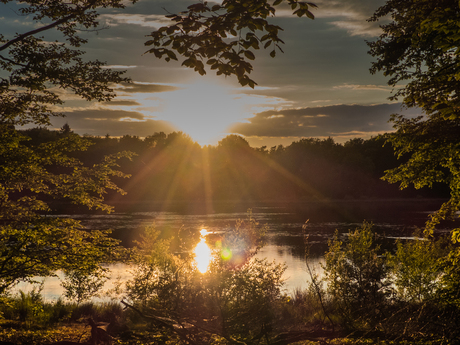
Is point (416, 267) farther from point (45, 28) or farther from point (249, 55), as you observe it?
point (45, 28)

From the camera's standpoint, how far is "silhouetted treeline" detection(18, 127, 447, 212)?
94.8m

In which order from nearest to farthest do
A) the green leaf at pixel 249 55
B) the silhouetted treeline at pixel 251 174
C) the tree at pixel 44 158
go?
the green leaf at pixel 249 55
the tree at pixel 44 158
the silhouetted treeline at pixel 251 174

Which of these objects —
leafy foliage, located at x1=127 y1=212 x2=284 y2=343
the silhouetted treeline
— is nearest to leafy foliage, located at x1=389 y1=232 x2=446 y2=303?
leafy foliage, located at x1=127 y1=212 x2=284 y2=343

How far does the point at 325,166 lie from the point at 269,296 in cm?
10102

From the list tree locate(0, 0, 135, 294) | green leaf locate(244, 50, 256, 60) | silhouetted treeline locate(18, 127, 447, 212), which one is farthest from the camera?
silhouetted treeline locate(18, 127, 447, 212)

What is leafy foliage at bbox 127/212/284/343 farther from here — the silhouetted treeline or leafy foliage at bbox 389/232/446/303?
the silhouetted treeline

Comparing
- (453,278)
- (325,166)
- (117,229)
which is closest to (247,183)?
(325,166)

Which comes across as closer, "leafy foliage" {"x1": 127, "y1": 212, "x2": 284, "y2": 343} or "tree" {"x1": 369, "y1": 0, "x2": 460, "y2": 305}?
"tree" {"x1": 369, "y1": 0, "x2": 460, "y2": 305}

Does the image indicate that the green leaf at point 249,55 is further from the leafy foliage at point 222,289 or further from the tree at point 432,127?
the leafy foliage at point 222,289

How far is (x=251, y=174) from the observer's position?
109438 mm

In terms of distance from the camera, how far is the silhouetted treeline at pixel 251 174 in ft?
311

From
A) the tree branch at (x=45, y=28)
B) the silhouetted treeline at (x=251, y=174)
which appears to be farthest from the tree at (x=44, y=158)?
the silhouetted treeline at (x=251, y=174)

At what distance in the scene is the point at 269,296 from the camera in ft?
35.8

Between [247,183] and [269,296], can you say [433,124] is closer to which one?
[269,296]
